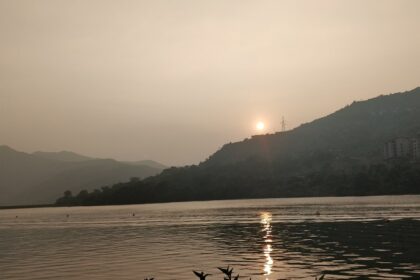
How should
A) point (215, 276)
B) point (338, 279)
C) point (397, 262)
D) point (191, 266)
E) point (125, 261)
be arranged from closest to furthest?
point (338, 279) → point (215, 276) → point (397, 262) → point (191, 266) → point (125, 261)

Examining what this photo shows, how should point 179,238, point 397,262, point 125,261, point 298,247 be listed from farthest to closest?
point 179,238 < point 298,247 < point 125,261 < point 397,262

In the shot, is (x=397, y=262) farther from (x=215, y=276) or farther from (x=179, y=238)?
(x=179, y=238)

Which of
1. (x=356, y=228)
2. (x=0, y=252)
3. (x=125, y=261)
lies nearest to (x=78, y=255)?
(x=125, y=261)

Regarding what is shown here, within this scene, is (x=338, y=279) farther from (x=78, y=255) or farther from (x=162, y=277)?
(x=78, y=255)

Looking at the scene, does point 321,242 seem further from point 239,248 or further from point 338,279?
point 338,279

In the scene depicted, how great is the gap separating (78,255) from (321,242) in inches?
1392

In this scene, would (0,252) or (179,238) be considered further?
(179,238)

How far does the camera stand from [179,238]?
4092 inches

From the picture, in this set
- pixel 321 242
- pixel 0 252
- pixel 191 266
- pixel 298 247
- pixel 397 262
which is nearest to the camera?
pixel 397 262

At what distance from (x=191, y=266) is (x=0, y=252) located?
42623 millimetres

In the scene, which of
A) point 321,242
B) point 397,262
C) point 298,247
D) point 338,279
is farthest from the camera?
point 321,242

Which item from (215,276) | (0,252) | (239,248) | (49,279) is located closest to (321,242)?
(239,248)

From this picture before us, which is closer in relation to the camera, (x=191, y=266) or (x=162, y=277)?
(x=162, y=277)

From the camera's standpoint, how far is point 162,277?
2188 inches
